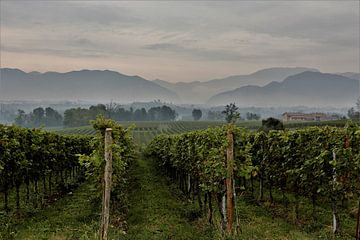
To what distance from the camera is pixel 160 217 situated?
1574cm

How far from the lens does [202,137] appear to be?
18.0 metres

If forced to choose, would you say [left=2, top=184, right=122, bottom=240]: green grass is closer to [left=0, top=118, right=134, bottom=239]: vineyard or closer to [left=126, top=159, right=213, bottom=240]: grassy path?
[left=0, top=118, right=134, bottom=239]: vineyard

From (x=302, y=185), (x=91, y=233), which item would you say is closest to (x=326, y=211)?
(x=302, y=185)

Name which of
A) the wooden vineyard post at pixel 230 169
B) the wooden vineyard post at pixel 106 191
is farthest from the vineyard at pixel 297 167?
the wooden vineyard post at pixel 106 191

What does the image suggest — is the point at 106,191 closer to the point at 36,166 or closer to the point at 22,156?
the point at 22,156

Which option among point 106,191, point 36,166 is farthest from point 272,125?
point 106,191

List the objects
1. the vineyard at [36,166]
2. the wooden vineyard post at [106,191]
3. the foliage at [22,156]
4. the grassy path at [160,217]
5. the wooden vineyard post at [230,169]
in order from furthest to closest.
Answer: the foliage at [22,156] → the grassy path at [160,217] → the vineyard at [36,166] → the wooden vineyard post at [230,169] → the wooden vineyard post at [106,191]

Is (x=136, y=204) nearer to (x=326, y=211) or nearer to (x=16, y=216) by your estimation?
(x=16, y=216)

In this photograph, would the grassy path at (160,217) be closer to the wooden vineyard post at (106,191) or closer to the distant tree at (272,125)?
the wooden vineyard post at (106,191)

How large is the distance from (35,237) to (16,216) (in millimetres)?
4777

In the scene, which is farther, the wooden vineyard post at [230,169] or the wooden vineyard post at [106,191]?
the wooden vineyard post at [230,169]

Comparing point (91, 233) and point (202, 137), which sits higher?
point (202, 137)

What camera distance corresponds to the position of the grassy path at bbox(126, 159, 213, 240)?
41.7ft

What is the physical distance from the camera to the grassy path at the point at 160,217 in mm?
12695
